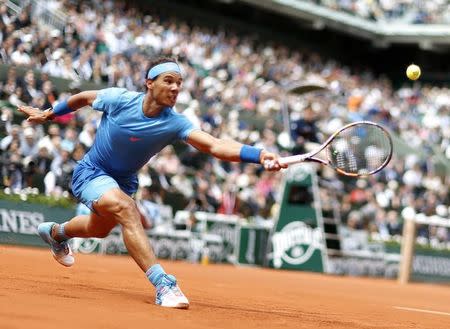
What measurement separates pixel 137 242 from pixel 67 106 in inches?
59.3

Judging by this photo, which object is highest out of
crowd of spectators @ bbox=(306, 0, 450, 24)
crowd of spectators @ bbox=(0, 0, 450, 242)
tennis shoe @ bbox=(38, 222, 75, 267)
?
crowd of spectators @ bbox=(306, 0, 450, 24)

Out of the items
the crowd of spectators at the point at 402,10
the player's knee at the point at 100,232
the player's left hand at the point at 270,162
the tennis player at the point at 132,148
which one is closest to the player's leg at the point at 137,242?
the tennis player at the point at 132,148

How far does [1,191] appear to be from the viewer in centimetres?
1612

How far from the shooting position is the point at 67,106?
27.1 feet

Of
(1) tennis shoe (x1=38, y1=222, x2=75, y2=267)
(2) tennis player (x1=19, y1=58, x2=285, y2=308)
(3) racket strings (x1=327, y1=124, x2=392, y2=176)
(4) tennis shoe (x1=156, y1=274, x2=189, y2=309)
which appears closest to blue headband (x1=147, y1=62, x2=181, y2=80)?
(2) tennis player (x1=19, y1=58, x2=285, y2=308)

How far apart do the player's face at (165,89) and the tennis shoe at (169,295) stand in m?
1.38

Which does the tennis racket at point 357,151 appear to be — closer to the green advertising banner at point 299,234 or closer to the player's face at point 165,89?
the player's face at point 165,89

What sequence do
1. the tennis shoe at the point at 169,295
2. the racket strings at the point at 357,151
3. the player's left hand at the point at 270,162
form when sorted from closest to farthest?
the player's left hand at the point at 270,162
the tennis shoe at the point at 169,295
the racket strings at the point at 357,151

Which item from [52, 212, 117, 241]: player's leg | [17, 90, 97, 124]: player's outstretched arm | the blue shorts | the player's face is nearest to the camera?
the player's face

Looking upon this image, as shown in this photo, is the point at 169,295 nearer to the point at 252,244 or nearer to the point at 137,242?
the point at 137,242

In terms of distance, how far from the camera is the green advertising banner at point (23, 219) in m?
16.2

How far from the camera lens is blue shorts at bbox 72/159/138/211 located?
306 inches

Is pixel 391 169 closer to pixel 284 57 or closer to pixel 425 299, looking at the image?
pixel 284 57

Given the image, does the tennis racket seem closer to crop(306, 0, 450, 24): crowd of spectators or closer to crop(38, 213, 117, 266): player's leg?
crop(38, 213, 117, 266): player's leg
